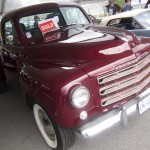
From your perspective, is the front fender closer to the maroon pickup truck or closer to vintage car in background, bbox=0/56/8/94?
the maroon pickup truck

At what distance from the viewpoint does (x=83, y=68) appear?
8.16 ft

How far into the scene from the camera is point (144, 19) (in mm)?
6191

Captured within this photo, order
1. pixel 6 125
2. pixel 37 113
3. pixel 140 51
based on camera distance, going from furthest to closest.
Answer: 1. pixel 6 125
2. pixel 37 113
3. pixel 140 51

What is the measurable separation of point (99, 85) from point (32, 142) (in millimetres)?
1471

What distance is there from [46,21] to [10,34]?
0.68 m

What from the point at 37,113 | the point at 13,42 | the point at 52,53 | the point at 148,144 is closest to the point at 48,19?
the point at 13,42

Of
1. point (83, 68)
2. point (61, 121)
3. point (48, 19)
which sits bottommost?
point (61, 121)

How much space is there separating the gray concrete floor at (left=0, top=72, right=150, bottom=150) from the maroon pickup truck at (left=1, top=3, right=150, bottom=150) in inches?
12.2

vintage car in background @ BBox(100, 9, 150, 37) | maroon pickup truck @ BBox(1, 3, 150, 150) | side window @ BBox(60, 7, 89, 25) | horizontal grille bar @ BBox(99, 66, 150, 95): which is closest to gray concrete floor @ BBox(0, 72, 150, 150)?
maroon pickup truck @ BBox(1, 3, 150, 150)

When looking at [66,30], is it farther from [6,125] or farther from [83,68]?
[6,125]

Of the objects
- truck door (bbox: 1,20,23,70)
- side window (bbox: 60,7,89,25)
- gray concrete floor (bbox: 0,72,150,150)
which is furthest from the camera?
side window (bbox: 60,7,89,25)

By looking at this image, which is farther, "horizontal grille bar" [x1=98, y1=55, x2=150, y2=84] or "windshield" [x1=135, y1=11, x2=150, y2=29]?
"windshield" [x1=135, y1=11, x2=150, y2=29]

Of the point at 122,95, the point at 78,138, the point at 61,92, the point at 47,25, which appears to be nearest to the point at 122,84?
the point at 122,95

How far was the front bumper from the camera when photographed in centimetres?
241
